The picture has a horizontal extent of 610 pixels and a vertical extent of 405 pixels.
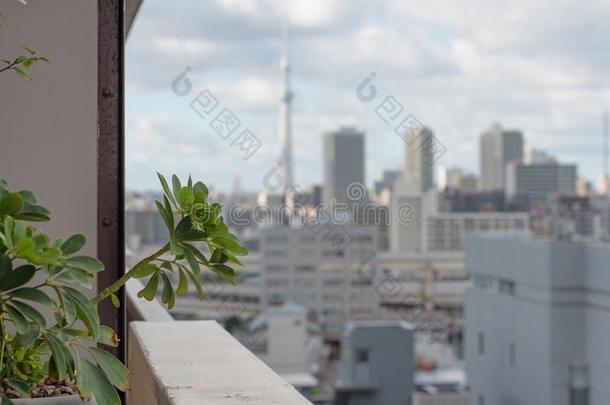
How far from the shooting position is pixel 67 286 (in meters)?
0.84

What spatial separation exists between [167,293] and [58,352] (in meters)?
0.25

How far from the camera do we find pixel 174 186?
886 millimetres

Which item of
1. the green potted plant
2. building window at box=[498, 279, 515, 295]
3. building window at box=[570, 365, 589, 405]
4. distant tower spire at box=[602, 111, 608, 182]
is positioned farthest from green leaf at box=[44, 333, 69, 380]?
distant tower spire at box=[602, 111, 608, 182]

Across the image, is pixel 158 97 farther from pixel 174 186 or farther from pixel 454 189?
pixel 454 189

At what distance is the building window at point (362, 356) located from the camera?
25.3m

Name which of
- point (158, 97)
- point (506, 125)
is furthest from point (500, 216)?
point (158, 97)

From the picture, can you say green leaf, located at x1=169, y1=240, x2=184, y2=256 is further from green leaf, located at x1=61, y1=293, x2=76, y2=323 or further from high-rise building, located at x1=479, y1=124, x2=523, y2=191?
high-rise building, located at x1=479, y1=124, x2=523, y2=191

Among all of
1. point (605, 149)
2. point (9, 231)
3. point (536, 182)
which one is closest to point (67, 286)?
point (9, 231)

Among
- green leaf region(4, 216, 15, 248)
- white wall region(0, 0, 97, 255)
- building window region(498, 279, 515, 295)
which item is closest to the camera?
green leaf region(4, 216, 15, 248)

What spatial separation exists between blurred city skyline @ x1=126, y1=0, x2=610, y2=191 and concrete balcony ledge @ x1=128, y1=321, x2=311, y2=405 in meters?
25.8

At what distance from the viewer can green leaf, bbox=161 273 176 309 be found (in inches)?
37.4

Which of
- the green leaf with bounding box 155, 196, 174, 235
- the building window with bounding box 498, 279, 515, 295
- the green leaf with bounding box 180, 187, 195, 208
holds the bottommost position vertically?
the building window with bounding box 498, 279, 515, 295

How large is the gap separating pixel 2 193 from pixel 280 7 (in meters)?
34.3

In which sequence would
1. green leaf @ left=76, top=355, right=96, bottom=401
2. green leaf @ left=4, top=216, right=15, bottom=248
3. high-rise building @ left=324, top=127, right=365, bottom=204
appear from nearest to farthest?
1. green leaf @ left=4, top=216, right=15, bottom=248
2. green leaf @ left=76, top=355, right=96, bottom=401
3. high-rise building @ left=324, top=127, right=365, bottom=204
